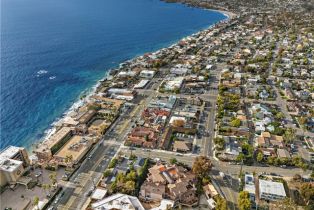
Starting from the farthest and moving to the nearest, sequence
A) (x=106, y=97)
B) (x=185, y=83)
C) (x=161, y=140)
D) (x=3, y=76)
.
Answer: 1. (x=3, y=76)
2. (x=185, y=83)
3. (x=106, y=97)
4. (x=161, y=140)

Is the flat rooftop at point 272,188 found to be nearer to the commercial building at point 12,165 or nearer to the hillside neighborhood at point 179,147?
the hillside neighborhood at point 179,147

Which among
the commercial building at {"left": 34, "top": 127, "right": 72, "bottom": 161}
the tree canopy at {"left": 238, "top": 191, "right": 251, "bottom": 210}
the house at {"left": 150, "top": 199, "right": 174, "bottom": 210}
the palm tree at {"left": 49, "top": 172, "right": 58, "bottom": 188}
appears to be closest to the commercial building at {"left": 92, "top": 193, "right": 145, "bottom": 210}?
the house at {"left": 150, "top": 199, "right": 174, "bottom": 210}

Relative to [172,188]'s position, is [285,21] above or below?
above

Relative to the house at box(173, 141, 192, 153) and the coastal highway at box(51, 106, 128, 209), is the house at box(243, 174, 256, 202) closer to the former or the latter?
the house at box(173, 141, 192, 153)

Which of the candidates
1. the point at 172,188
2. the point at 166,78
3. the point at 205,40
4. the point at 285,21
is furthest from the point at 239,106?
the point at 285,21

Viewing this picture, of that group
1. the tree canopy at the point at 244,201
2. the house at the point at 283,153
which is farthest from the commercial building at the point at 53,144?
the house at the point at 283,153

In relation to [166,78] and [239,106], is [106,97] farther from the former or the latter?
[239,106]

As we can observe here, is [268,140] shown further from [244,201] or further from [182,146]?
[244,201]
